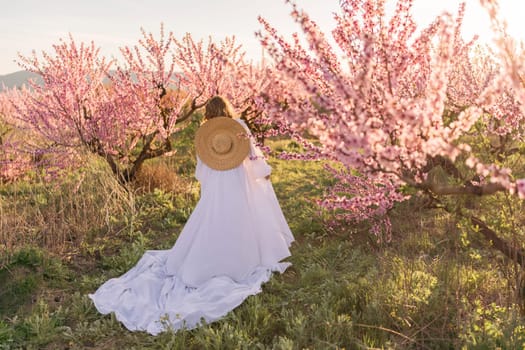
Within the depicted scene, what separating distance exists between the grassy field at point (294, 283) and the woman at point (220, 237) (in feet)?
1.08

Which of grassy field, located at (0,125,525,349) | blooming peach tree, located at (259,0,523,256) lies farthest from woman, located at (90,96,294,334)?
blooming peach tree, located at (259,0,523,256)

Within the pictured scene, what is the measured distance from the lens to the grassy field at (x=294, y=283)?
11.6 ft

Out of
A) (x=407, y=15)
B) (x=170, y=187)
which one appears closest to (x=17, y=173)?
(x=170, y=187)

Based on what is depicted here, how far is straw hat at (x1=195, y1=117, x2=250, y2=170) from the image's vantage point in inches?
194

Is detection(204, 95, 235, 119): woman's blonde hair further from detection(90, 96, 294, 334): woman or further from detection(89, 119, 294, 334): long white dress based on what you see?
detection(89, 119, 294, 334): long white dress

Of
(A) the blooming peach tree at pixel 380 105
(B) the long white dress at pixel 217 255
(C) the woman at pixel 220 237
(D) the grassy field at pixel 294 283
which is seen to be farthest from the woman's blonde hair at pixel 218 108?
(D) the grassy field at pixel 294 283

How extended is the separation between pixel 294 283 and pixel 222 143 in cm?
180

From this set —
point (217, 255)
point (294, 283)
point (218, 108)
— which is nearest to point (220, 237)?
point (217, 255)

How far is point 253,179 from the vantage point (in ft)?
16.9

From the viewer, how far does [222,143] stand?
4922mm

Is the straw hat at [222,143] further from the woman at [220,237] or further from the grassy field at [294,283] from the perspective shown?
the grassy field at [294,283]

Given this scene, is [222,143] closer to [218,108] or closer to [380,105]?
[218,108]

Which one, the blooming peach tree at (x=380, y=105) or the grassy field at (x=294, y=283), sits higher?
the blooming peach tree at (x=380, y=105)

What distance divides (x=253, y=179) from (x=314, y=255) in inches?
54.0
